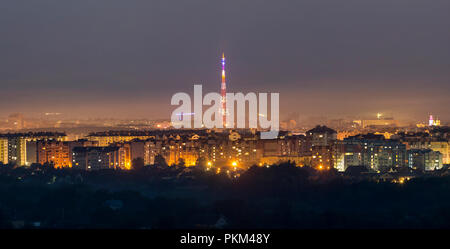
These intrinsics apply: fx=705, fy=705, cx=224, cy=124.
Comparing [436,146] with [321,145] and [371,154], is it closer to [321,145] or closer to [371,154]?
[371,154]

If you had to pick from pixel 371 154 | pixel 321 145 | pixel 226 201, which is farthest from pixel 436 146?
pixel 226 201

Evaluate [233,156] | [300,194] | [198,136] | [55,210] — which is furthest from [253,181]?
[198,136]

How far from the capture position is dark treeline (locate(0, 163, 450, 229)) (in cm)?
1205

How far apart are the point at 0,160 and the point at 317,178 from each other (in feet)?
45.6

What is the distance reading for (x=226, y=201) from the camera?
1327 cm

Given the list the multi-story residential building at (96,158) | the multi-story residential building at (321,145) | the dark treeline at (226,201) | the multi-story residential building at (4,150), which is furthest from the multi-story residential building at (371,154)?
the multi-story residential building at (4,150)

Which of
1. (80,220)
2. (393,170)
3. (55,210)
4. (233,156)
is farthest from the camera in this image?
(233,156)

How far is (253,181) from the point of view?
16703 mm

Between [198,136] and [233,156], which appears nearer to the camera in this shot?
[233,156]

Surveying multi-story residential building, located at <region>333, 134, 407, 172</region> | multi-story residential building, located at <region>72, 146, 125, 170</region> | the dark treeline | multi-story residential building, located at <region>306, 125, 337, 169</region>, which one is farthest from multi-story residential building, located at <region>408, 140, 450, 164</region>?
multi-story residential building, located at <region>72, 146, 125, 170</region>

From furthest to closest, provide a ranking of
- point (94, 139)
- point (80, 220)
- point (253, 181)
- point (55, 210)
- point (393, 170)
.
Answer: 1. point (94, 139)
2. point (393, 170)
3. point (253, 181)
4. point (55, 210)
5. point (80, 220)

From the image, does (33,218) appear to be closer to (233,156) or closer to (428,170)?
(233,156)

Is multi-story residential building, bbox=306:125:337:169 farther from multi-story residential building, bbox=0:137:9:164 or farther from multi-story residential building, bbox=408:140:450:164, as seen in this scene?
multi-story residential building, bbox=0:137:9:164
